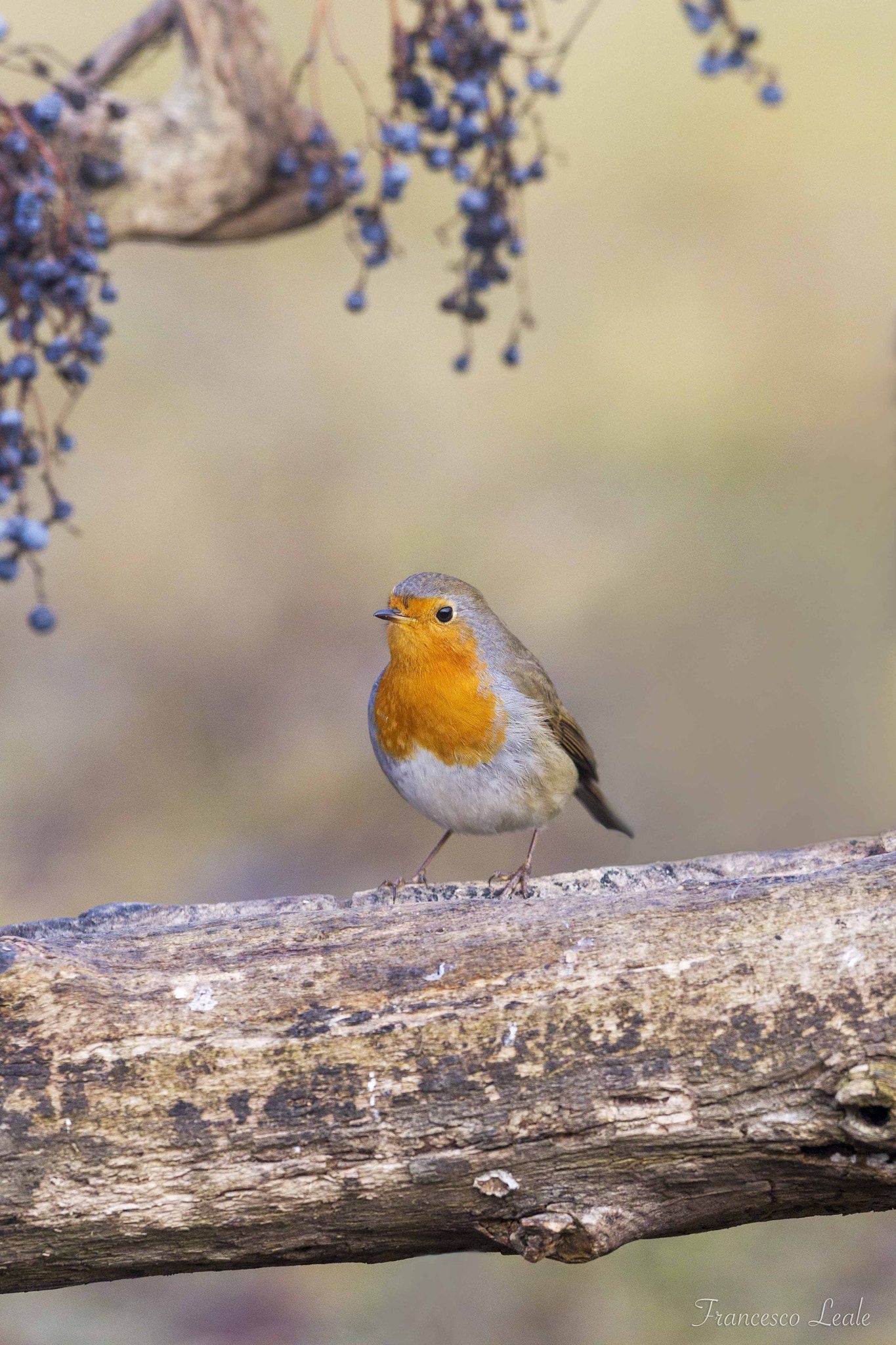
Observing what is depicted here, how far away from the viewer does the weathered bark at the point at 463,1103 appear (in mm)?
1910

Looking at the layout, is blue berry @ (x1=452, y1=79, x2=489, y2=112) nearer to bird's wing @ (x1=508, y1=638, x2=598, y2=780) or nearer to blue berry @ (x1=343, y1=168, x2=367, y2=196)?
blue berry @ (x1=343, y1=168, x2=367, y2=196)

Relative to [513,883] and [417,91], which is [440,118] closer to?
[417,91]

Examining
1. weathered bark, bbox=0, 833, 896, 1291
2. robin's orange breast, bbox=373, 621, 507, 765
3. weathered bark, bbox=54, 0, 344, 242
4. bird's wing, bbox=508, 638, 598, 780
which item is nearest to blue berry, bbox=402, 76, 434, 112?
weathered bark, bbox=54, 0, 344, 242

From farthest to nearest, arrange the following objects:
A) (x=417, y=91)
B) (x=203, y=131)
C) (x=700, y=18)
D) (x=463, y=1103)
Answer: (x=203, y=131) < (x=700, y=18) < (x=417, y=91) < (x=463, y=1103)

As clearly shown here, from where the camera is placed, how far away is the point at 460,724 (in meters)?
3.13

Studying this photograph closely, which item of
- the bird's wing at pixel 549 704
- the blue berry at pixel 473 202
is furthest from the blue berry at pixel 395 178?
the bird's wing at pixel 549 704

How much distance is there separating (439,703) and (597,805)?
77 cm

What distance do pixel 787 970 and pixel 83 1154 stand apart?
0.95 metres

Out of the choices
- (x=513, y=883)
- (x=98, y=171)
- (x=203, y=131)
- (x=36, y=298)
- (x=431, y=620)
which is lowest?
(x=513, y=883)

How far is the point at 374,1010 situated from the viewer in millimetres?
2016

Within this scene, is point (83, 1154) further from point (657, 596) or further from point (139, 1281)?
point (657, 596)

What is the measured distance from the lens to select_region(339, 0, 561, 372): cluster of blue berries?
9.57ft

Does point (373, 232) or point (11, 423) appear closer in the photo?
point (11, 423)

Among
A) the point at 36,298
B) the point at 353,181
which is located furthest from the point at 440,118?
the point at 36,298
